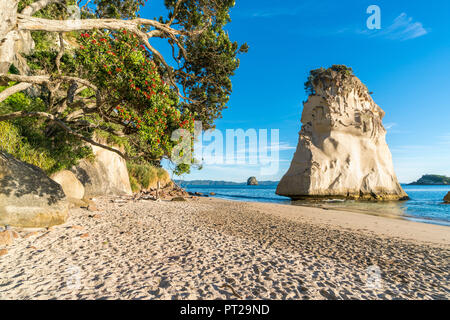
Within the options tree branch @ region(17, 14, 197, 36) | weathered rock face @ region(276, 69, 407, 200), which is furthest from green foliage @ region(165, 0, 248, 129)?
weathered rock face @ region(276, 69, 407, 200)

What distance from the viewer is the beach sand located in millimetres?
2785

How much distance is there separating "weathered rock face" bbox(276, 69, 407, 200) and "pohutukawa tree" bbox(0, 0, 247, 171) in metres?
24.0

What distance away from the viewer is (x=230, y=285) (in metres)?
2.94

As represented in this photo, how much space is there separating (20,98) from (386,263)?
14642 millimetres

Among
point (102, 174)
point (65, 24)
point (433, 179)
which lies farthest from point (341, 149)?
point (433, 179)

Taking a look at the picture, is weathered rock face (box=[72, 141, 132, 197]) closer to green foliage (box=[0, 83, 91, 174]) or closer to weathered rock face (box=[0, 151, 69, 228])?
green foliage (box=[0, 83, 91, 174])

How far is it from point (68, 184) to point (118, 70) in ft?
21.6

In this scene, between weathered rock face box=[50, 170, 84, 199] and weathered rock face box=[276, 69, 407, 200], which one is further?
weathered rock face box=[276, 69, 407, 200]

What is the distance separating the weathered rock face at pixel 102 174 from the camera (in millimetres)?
12250

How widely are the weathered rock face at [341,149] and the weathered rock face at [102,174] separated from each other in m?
24.9

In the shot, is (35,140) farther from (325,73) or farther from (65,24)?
(325,73)

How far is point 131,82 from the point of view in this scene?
602 cm

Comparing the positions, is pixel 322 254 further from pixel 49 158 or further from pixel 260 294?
pixel 49 158

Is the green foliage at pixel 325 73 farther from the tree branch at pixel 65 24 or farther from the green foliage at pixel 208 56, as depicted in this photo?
the tree branch at pixel 65 24
